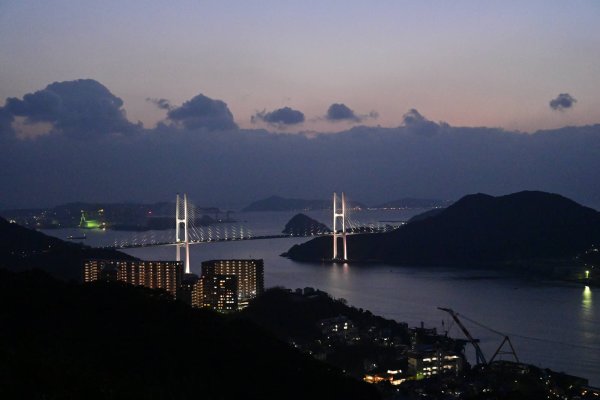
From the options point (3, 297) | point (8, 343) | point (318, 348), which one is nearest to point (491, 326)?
point (318, 348)

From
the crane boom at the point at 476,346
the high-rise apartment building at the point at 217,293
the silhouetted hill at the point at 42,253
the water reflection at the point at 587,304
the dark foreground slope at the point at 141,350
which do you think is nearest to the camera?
the dark foreground slope at the point at 141,350

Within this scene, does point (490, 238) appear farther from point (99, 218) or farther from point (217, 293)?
point (99, 218)

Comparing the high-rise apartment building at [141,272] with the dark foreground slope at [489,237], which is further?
the dark foreground slope at [489,237]

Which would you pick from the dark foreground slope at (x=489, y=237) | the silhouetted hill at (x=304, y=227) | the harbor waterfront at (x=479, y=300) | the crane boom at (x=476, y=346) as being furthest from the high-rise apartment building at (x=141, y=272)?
the silhouetted hill at (x=304, y=227)

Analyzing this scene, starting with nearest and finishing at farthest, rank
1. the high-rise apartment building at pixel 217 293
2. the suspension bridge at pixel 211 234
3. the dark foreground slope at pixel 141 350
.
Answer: the dark foreground slope at pixel 141 350, the high-rise apartment building at pixel 217 293, the suspension bridge at pixel 211 234

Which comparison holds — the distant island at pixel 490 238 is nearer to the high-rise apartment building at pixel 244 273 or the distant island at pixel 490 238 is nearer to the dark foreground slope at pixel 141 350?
the high-rise apartment building at pixel 244 273

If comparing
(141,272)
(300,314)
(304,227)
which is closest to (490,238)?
(304,227)

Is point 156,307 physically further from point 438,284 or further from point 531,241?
point 531,241
